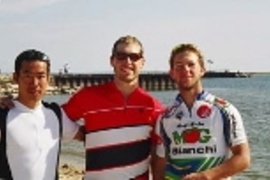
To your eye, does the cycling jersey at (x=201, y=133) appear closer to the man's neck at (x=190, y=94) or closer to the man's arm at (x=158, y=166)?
the man's neck at (x=190, y=94)

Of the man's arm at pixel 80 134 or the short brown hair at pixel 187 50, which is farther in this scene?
the man's arm at pixel 80 134

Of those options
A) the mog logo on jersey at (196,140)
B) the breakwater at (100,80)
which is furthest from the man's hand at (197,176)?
the breakwater at (100,80)

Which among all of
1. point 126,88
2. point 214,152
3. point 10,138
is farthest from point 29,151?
point 214,152

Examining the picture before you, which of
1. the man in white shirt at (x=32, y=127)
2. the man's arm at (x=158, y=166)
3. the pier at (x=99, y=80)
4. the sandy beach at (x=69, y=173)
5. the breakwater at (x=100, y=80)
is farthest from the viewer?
the pier at (x=99, y=80)

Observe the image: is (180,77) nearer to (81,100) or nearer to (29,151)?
(81,100)

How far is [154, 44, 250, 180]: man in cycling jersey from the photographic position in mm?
4672

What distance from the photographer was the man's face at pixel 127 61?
5094mm

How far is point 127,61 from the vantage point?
5078 millimetres

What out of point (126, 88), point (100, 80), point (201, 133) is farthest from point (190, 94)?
point (100, 80)

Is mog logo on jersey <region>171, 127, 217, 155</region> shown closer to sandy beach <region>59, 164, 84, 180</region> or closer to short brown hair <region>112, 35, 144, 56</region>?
short brown hair <region>112, 35, 144, 56</region>

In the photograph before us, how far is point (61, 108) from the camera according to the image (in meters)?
5.03

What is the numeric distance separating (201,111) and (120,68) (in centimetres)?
77

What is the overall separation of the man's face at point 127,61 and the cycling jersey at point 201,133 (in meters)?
0.48

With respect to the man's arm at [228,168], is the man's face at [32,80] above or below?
above
